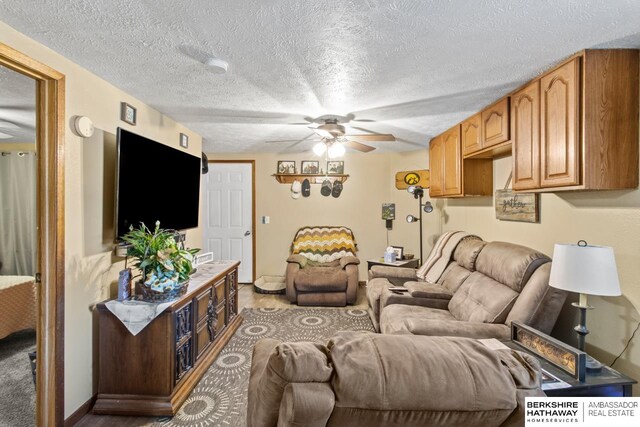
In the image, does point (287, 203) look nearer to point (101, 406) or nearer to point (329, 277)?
point (329, 277)

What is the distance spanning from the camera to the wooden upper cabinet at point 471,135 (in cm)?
294

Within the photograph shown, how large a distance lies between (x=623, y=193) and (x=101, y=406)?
3499mm

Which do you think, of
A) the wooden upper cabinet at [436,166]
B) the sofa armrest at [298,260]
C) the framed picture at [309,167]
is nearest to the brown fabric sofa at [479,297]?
the wooden upper cabinet at [436,166]

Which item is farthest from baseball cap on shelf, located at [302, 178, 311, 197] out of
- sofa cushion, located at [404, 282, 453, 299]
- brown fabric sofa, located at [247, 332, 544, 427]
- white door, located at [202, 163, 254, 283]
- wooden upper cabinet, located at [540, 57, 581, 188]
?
brown fabric sofa, located at [247, 332, 544, 427]

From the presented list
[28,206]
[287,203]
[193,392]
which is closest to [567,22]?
[193,392]

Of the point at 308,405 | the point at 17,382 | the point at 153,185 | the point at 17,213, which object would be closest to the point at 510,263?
the point at 308,405

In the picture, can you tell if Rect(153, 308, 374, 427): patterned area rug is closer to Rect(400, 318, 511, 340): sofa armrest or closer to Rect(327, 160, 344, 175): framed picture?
Rect(400, 318, 511, 340): sofa armrest

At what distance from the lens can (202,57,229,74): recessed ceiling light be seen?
1837mm

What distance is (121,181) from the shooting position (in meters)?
2.13

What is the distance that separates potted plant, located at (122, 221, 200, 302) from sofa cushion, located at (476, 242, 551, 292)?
2.38 m

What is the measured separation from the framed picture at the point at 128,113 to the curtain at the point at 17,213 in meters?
2.13

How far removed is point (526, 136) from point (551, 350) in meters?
1.45

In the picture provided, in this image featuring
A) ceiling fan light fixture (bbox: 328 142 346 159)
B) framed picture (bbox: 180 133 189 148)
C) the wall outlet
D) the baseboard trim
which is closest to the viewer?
the baseboard trim

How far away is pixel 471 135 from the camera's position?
307cm
